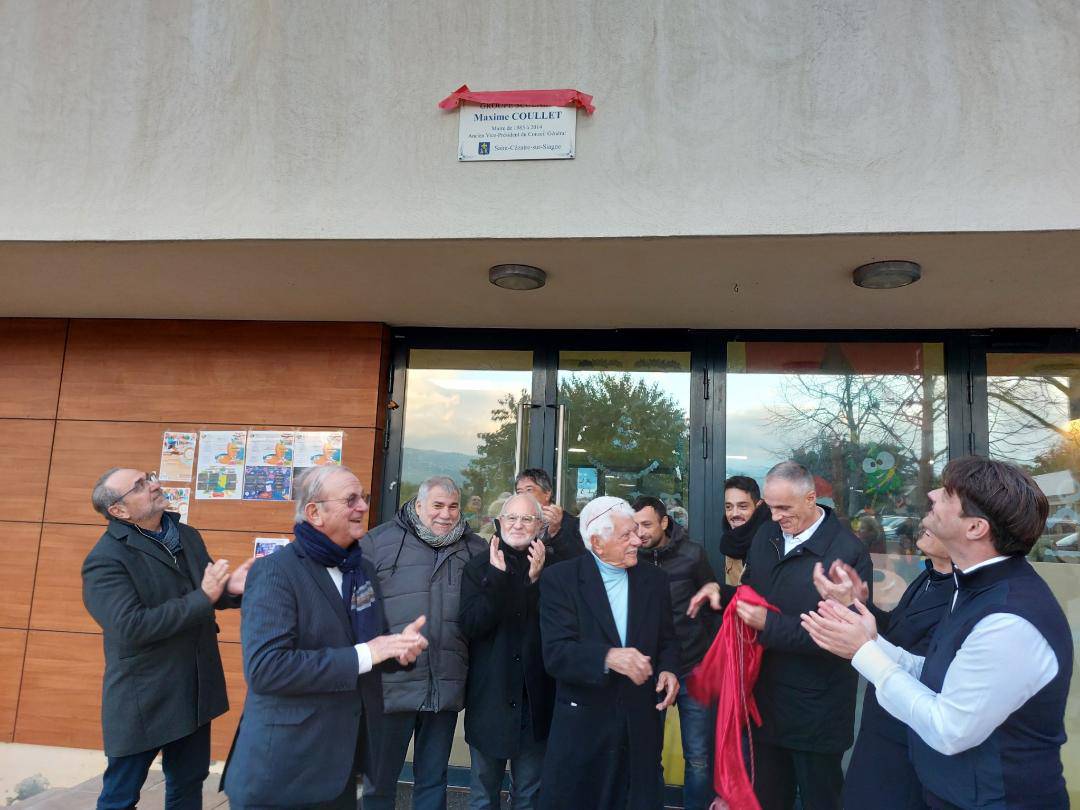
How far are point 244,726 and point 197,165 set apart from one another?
2659 millimetres

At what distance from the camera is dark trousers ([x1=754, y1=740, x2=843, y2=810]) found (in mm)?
2906

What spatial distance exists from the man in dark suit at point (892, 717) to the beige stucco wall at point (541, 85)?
1469 mm

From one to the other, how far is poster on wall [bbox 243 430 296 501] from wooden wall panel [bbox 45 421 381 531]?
0.05m

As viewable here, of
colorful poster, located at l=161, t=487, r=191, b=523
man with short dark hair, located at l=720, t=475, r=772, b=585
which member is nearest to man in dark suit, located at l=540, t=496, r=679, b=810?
man with short dark hair, located at l=720, t=475, r=772, b=585

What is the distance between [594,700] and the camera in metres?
2.72

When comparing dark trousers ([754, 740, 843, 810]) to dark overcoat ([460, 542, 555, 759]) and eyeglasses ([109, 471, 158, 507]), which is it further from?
eyeglasses ([109, 471, 158, 507])

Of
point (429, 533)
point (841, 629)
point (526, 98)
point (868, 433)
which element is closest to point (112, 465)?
point (429, 533)

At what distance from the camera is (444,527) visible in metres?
3.33

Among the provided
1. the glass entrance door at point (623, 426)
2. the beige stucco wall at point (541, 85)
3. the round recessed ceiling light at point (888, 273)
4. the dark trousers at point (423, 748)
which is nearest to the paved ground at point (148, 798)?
the dark trousers at point (423, 748)

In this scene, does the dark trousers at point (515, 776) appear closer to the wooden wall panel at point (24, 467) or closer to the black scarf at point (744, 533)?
the black scarf at point (744, 533)

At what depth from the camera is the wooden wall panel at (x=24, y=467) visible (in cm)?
504

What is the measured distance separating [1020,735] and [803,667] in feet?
3.79

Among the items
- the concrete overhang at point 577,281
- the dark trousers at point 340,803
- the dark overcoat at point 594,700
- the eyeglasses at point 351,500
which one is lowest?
the dark trousers at point 340,803

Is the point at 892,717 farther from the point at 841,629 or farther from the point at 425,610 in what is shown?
the point at 425,610
